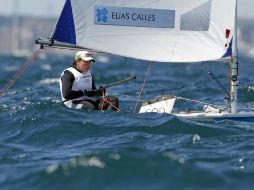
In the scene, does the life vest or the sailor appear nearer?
the sailor

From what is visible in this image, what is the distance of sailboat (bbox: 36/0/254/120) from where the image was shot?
1101 cm

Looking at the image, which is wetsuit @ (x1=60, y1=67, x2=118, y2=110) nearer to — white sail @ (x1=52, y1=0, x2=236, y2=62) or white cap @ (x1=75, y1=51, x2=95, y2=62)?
white cap @ (x1=75, y1=51, x2=95, y2=62)

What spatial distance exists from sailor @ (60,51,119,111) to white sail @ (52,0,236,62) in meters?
0.44

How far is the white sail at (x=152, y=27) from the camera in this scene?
11.0 meters

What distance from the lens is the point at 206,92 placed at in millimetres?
17438

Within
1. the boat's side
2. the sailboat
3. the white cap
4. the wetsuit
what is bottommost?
the boat's side

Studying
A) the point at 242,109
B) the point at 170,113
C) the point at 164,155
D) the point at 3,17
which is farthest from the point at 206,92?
the point at 3,17

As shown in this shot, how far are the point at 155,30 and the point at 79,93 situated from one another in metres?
1.45

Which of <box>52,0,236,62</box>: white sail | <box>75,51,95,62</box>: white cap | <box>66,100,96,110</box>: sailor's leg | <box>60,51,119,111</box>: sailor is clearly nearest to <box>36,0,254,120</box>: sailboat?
<box>52,0,236,62</box>: white sail

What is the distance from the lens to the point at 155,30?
11227 millimetres

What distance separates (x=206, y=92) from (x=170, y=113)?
6.28m

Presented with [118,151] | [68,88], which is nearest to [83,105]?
[68,88]

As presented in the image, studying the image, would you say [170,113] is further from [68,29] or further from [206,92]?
[206,92]

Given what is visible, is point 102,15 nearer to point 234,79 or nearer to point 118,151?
point 234,79
